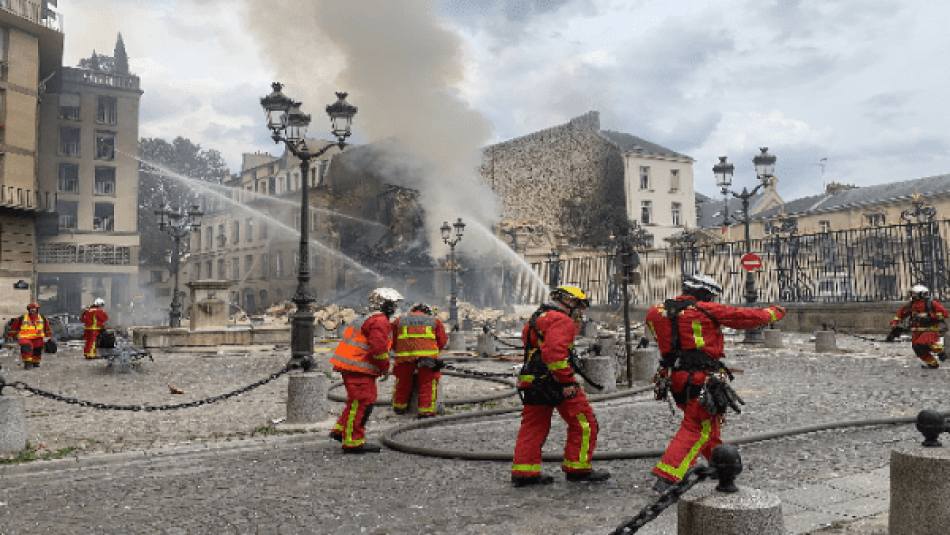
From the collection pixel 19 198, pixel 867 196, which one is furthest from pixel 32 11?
pixel 867 196

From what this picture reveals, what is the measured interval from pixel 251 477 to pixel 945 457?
4.59 m

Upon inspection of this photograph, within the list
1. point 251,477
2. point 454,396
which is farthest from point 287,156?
point 251,477

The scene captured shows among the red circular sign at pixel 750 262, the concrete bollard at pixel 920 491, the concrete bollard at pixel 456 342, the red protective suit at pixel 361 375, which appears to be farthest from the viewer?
the concrete bollard at pixel 456 342

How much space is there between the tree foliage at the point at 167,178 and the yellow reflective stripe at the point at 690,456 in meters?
57.1

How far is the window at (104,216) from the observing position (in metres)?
40.5

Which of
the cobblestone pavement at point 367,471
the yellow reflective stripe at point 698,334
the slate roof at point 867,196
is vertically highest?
the slate roof at point 867,196

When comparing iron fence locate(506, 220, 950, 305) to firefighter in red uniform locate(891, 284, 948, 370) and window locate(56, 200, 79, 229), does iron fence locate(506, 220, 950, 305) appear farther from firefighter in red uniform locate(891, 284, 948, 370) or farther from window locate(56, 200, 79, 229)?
window locate(56, 200, 79, 229)

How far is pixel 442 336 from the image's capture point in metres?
8.19

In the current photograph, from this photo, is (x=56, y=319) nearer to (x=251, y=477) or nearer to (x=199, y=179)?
(x=251, y=477)

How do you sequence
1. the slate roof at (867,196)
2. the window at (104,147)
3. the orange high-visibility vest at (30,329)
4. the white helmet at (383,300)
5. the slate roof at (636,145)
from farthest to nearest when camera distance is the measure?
1. the slate roof at (636,145)
2. the window at (104,147)
3. the slate roof at (867,196)
4. the orange high-visibility vest at (30,329)
5. the white helmet at (383,300)

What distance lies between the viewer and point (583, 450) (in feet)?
15.5

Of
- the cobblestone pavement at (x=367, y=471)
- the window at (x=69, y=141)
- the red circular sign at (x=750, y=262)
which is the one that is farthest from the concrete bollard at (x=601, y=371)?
the window at (x=69, y=141)

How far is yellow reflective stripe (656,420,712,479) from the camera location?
434 cm

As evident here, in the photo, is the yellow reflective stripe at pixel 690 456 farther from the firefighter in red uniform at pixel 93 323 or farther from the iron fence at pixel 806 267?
the firefighter in red uniform at pixel 93 323
